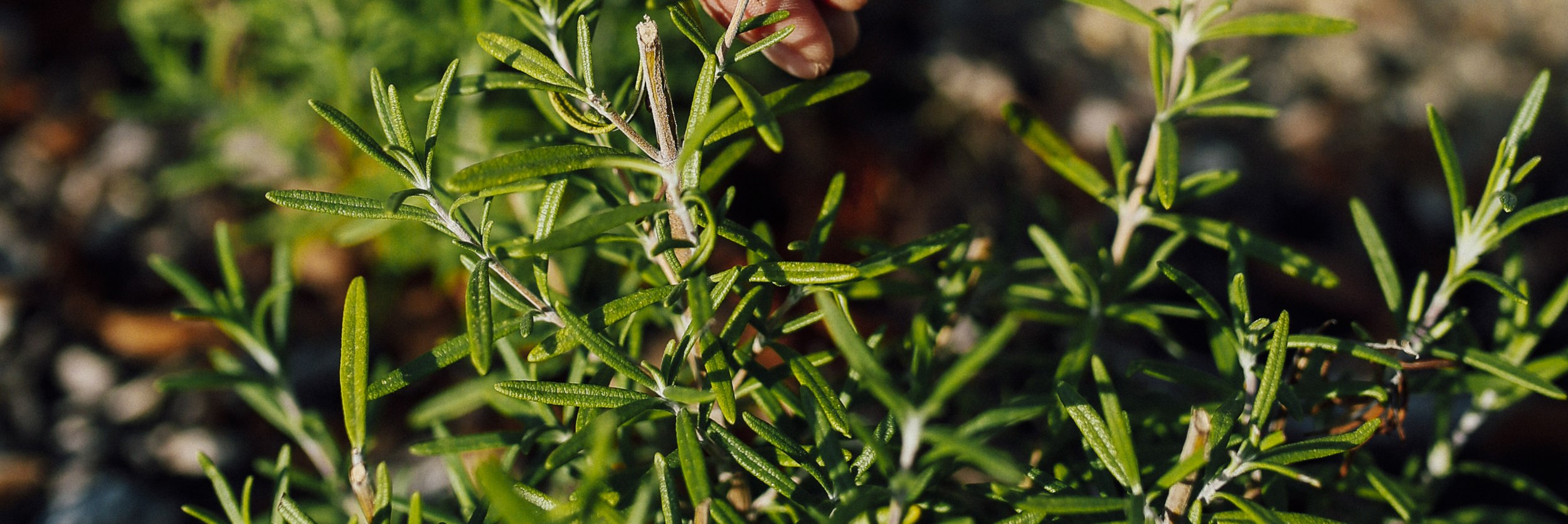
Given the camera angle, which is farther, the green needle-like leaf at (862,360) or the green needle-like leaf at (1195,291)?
the green needle-like leaf at (1195,291)

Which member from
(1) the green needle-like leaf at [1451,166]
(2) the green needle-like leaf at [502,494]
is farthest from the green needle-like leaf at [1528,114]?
(2) the green needle-like leaf at [502,494]

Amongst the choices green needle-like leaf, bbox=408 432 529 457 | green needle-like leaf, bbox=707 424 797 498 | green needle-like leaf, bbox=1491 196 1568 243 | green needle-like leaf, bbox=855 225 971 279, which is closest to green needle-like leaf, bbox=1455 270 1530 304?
green needle-like leaf, bbox=1491 196 1568 243

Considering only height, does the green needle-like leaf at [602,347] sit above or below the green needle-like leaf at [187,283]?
above

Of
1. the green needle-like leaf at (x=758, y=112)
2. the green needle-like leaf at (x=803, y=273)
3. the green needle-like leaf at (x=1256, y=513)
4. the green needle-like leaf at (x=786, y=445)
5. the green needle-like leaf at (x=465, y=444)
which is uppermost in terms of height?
the green needle-like leaf at (x=758, y=112)

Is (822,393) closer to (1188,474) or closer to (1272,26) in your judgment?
(1188,474)

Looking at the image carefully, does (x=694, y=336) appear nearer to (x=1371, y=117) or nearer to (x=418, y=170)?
(x=418, y=170)

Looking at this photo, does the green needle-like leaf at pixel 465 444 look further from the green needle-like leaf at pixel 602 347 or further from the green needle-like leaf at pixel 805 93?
the green needle-like leaf at pixel 805 93

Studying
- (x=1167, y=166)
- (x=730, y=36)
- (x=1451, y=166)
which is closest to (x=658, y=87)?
(x=730, y=36)
